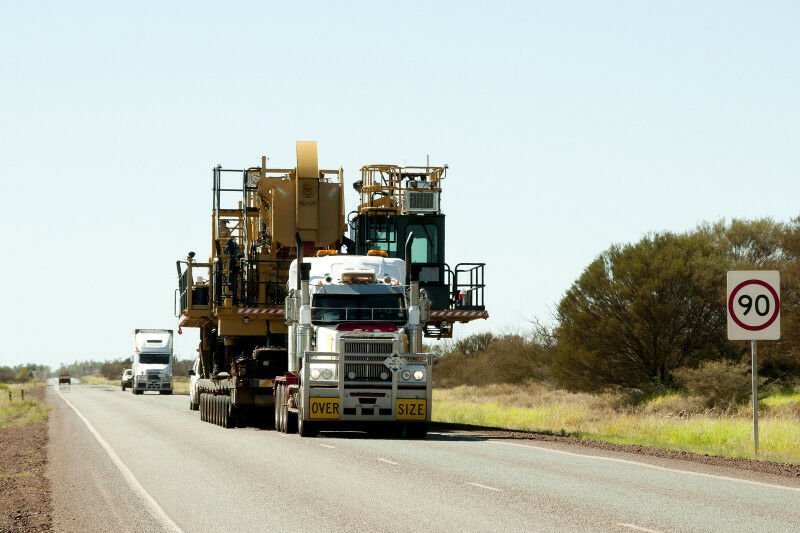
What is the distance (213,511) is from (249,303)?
17832 millimetres

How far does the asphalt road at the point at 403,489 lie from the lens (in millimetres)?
11211

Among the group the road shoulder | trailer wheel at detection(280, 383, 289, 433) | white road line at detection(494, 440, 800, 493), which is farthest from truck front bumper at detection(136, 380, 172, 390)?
white road line at detection(494, 440, 800, 493)

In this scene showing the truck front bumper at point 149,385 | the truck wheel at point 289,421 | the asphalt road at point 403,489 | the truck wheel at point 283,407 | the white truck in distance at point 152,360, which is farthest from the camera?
the truck front bumper at point 149,385

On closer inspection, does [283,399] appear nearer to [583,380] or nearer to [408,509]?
[408,509]

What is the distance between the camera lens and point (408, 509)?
12.0 metres

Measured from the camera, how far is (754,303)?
18703 millimetres

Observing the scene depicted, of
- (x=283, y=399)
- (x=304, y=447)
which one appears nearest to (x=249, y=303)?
(x=283, y=399)

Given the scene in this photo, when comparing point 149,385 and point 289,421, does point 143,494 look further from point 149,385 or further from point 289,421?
point 149,385

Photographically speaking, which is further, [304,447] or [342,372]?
[342,372]

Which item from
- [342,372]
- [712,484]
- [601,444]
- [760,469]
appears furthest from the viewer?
[342,372]

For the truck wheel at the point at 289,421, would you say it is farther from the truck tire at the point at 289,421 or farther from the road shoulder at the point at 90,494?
the road shoulder at the point at 90,494

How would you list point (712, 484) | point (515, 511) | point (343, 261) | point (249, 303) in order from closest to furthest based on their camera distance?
point (515, 511), point (712, 484), point (343, 261), point (249, 303)

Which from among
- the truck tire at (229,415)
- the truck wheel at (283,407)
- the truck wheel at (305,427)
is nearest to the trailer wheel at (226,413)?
the truck tire at (229,415)

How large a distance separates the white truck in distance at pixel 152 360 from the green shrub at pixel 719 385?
126 feet
